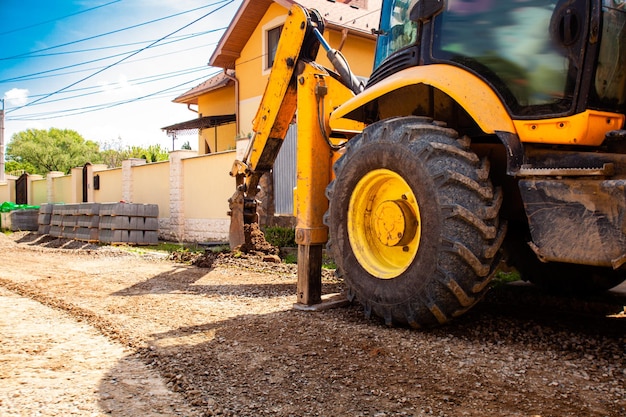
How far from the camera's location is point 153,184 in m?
17.4

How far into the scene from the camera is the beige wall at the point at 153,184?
16.7 meters

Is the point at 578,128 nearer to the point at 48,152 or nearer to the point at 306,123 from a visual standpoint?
the point at 306,123

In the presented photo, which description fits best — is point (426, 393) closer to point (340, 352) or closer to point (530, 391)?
point (530, 391)

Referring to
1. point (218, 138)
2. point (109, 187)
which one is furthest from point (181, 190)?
point (218, 138)

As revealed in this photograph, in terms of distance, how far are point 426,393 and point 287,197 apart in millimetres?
9837

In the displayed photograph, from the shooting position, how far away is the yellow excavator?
3309 mm

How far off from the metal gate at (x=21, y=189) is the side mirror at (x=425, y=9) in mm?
27819

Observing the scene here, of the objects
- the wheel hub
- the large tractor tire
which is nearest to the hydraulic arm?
the large tractor tire

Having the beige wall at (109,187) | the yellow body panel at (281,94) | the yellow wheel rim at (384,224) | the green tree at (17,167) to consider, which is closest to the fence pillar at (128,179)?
the beige wall at (109,187)

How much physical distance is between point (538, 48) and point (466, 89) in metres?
0.50

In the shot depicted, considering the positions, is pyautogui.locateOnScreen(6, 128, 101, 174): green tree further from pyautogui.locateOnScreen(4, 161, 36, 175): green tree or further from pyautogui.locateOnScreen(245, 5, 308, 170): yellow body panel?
pyautogui.locateOnScreen(245, 5, 308, 170): yellow body panel

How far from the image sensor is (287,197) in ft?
41.5

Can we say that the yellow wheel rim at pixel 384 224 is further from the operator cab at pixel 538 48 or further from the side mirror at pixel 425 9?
the side mirror at pixel 425 9

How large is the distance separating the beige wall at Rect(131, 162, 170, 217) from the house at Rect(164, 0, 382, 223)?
3.05 meters
